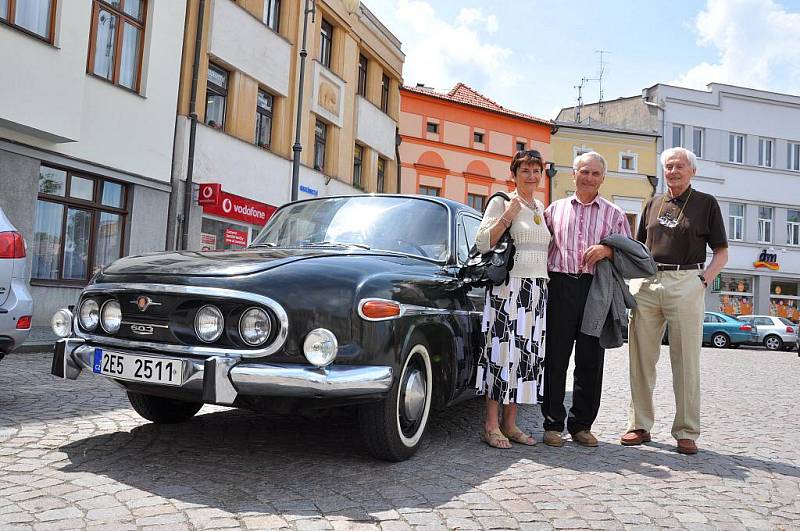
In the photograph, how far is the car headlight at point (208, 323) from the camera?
3438 millimetres

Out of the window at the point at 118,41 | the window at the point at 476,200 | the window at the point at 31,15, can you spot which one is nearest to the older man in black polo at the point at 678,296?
the window at the point at 31,15

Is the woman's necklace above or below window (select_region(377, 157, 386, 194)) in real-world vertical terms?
below

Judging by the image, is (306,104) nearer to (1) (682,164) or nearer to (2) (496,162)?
(2) (496,162)

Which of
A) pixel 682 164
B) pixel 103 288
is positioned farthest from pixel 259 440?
pixel 682 164

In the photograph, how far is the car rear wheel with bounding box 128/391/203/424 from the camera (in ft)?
14.7

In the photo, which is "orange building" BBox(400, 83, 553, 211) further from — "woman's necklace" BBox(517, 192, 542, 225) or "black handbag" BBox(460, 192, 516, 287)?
"black handbag" BBox(460, 192, 516, 287)

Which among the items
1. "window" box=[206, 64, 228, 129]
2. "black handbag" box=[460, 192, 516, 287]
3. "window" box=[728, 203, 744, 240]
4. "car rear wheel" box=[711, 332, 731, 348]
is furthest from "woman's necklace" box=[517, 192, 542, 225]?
"window" box=[728, 203, 744, 240]

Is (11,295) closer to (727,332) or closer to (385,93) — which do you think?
(727,332)

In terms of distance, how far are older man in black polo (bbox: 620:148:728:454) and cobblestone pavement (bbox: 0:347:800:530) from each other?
10.1 inches

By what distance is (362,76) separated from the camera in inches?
1022

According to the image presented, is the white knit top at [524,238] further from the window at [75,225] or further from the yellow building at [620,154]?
the yellow building at [620,154]

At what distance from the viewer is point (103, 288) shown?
148 inches

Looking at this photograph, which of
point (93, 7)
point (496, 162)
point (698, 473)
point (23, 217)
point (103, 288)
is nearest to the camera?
point (103, 288)

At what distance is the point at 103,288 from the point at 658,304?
355 cm
